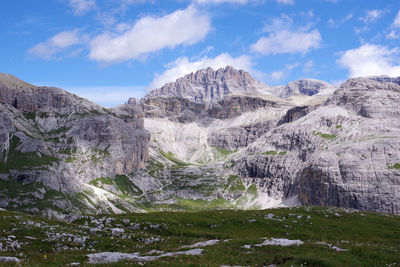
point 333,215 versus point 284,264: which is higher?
point 284,264

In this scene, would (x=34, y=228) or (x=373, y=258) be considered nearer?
(x=373, y=258)

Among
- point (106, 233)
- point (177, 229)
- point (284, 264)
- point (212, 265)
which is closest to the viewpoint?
point (212, 265)

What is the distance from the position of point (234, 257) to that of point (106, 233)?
23.3 meters

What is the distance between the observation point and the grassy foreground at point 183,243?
25.4 m

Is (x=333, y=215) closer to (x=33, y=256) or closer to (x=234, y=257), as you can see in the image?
(x=234, y=257)

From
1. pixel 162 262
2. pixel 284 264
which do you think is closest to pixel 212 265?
pixel 162 262

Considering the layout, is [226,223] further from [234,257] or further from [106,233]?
[234,257]

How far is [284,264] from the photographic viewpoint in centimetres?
2406

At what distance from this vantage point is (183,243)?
42.9 meters

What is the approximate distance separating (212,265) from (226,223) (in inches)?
2295

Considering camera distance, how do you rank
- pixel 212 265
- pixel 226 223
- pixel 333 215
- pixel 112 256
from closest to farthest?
pixel 212 265 → pixel 112 256 → pixel 226 223 → pixel 333 215

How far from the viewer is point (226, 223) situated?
7919cm

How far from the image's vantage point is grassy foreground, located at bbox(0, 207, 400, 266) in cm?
2539

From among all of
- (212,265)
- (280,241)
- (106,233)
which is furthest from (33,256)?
(280,241)
